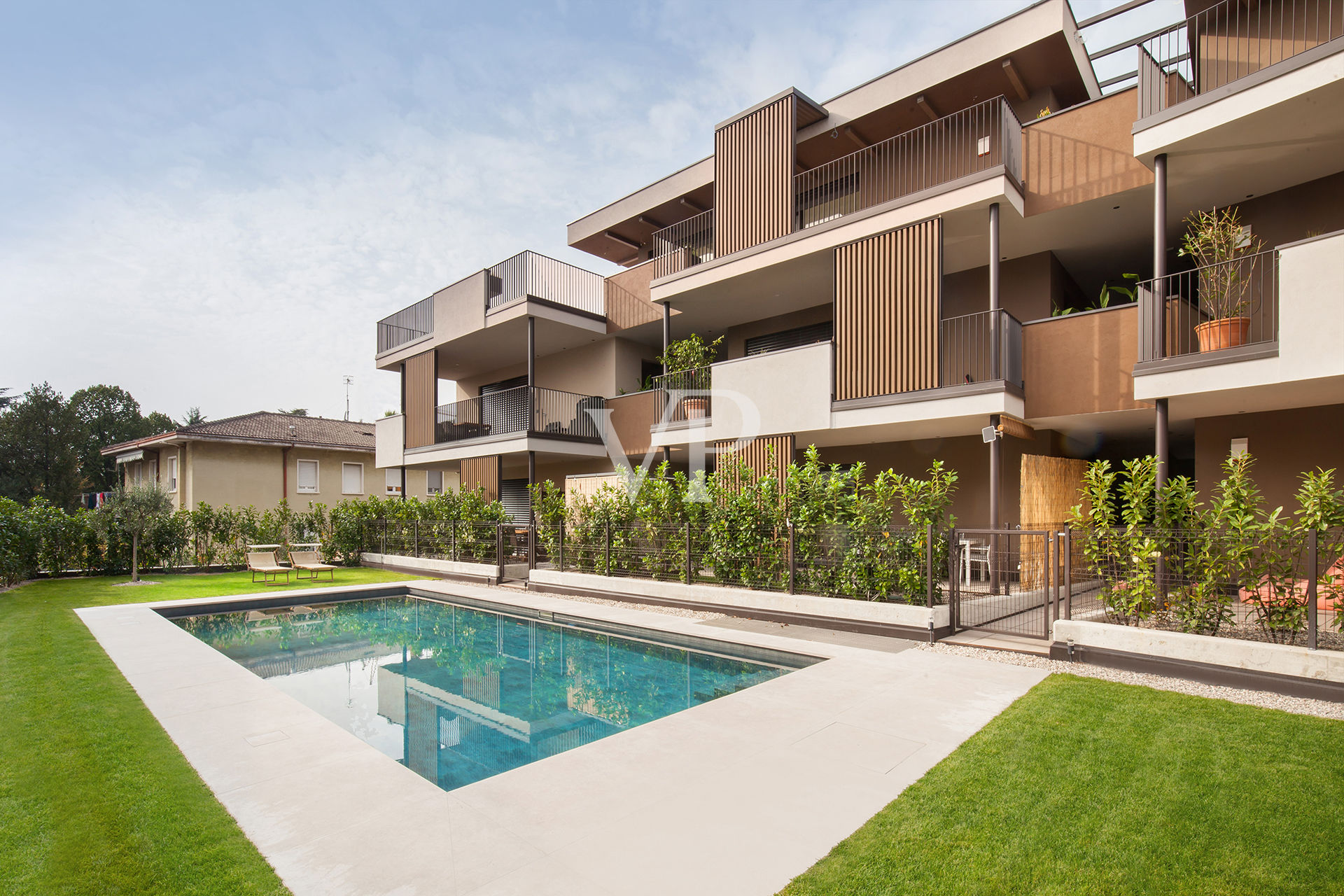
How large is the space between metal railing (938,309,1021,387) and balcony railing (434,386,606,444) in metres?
9.20

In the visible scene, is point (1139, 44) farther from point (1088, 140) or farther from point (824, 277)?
point (824, 277)

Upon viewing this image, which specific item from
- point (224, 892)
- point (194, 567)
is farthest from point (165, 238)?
point (224, 892)

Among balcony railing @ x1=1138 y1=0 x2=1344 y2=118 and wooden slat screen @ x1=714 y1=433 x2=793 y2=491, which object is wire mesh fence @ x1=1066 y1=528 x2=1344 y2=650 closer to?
wooden slat screen @ x1=714 y1=433 x2=793 y2=491

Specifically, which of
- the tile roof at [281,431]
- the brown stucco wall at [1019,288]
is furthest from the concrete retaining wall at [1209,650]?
the tile roof at [281,431]

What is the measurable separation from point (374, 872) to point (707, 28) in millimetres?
13832

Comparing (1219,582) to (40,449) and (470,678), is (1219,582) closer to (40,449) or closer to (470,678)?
(470,678)

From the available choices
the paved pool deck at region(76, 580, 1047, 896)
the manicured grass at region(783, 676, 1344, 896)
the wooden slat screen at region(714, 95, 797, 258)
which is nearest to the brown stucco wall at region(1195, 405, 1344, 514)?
the manicured grass at region(783, 676, 1344, 896)

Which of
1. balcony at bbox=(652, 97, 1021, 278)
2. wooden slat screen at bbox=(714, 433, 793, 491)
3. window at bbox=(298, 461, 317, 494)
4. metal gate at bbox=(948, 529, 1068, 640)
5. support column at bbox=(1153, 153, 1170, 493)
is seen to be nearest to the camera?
metal gate at bbox=(948, 529, 1068, 640)

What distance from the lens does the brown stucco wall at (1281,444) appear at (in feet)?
32.0

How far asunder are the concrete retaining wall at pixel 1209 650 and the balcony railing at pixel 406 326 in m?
18.8

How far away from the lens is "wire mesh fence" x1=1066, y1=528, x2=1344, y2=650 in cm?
603

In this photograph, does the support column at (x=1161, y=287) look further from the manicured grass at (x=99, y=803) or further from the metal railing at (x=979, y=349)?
the manicured grass at (x=99, y=803)

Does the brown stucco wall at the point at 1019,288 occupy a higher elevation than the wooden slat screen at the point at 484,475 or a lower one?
higher

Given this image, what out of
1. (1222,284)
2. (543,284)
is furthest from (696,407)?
(1222,284)
